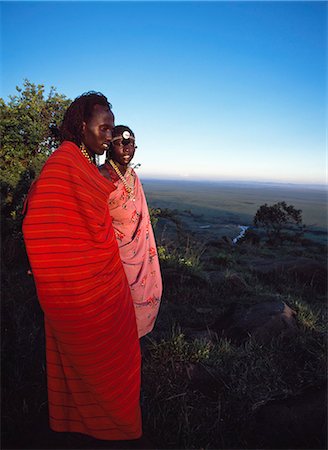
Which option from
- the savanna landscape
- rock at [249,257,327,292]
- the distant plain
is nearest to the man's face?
the savanna landscape

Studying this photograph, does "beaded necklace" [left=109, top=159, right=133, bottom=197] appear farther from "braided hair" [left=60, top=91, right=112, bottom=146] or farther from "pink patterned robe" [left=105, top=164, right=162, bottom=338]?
"braided hair" [left=60, top=91, right=112, bottom=146]

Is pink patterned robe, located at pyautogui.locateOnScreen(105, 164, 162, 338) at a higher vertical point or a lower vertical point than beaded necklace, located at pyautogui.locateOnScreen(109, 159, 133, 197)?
lower

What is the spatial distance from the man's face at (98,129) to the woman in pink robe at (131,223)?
19.3 inches

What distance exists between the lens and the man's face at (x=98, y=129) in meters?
1.93

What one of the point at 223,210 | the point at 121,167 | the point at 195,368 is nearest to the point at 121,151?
the point at 121,167

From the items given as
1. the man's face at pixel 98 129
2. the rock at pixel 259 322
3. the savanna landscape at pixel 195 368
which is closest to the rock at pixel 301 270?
the savanna landscape at pixel 195 368

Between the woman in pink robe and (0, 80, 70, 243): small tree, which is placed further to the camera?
(0, 80, 70, 243): small tree

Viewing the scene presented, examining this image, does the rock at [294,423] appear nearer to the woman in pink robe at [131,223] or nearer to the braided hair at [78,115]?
the woman in pink robe at [131,223]

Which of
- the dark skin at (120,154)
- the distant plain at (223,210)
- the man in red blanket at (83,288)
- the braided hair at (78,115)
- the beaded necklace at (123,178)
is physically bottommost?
the distant plain at (223,210)

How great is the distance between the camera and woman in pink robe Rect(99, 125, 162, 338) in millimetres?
2443

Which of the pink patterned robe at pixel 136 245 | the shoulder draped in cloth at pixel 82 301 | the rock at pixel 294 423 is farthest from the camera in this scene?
the pink patterned robe at pixel 136 245

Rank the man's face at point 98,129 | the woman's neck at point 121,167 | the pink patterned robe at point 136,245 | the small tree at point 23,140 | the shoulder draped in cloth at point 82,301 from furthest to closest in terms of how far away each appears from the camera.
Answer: the small tree at point 23,140 < the woman's neck at point 121,167 < the pink patterned robe at point 136,245 < the man's face at point 98,129 < the shoulder draped in cloth at point 82,301

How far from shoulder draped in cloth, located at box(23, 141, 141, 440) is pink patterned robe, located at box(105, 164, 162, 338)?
1.15 feet

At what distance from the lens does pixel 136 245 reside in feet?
8.27
